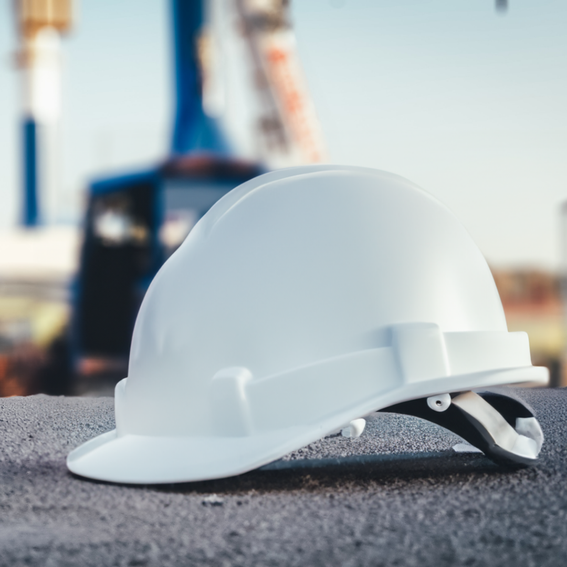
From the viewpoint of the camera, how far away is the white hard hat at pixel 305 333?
4.35 feet

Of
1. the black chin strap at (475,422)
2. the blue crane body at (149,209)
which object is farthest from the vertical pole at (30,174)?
the black chin strap at (475,422)

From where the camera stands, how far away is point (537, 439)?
1588mm

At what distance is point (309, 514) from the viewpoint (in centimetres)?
119

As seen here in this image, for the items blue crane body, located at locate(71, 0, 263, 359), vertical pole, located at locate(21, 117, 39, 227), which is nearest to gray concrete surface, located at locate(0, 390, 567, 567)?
blue crane body, located at locate(71, 0, 263, 359)

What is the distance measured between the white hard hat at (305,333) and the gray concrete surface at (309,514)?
0.08 m

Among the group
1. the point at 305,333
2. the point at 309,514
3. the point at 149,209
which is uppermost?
the point at 305,333

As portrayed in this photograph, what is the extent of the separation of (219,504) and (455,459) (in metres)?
0.64

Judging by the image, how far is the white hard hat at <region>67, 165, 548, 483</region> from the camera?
1325 millimetres

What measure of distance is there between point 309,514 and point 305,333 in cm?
33

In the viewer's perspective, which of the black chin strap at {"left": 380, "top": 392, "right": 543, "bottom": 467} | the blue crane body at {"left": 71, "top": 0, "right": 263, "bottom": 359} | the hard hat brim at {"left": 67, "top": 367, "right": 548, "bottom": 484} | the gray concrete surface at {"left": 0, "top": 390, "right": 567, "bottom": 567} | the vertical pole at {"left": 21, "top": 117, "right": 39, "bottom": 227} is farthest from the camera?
the vertical pole at {"left": 21, "top": 117, "right": 39, "bottom": 227}

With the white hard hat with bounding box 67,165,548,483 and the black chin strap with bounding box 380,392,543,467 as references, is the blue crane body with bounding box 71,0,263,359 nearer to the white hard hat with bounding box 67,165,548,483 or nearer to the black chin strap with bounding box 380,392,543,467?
the white hard hat with bounding box 67,165,548,483

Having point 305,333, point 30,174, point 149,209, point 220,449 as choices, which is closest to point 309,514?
point 220,449

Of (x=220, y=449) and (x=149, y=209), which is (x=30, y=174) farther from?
(x=220, y=449)

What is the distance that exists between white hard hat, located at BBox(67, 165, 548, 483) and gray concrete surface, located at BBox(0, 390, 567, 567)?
0.08 metres
